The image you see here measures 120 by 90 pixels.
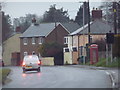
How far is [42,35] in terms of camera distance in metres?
89.4

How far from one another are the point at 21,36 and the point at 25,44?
2.07 meters

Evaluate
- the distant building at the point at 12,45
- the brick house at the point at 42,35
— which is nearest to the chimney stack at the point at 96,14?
the brick house at the point at 42,35

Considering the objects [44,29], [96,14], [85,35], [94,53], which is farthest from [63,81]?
[44,29]

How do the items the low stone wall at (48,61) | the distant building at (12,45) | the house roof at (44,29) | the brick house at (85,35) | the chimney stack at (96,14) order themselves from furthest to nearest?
the distant building at (12,45)
the house roof at (44,29)
the low stone wall at (48,61)
the chimney stack at (96,14)
the brick house at (85,35)

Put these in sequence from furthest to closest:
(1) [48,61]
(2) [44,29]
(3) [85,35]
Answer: (2) [44,29] → (1) [48,61] → (3) [85,35]

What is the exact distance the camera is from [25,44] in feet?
306

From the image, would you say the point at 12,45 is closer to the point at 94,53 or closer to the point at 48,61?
the point at 48,61

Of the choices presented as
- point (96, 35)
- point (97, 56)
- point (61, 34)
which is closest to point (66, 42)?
point (61, 34)

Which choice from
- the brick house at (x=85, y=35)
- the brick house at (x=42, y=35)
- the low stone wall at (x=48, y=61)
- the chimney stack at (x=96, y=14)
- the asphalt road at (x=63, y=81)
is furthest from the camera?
the brick house at (x=42, y=35)

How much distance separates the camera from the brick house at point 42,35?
8881cm

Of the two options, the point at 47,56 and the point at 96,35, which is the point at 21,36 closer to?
the point at 47,56

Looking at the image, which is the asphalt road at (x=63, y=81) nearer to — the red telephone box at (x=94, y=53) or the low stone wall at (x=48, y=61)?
the red telephone box at (x=94, y=53)

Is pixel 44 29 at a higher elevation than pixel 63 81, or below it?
higher

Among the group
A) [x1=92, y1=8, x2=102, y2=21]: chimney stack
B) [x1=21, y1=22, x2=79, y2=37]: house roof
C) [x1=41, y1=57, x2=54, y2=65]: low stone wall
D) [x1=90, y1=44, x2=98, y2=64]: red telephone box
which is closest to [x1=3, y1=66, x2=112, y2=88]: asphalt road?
→ [x1=90, y1=44, x2=98, y2=64]: red telephone box
